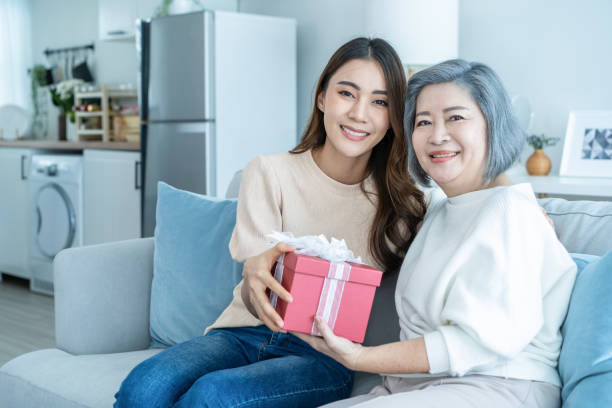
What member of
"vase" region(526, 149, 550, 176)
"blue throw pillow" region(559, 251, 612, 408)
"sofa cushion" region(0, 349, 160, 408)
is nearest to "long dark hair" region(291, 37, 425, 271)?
"blue throw pillow" region(559, 251, 612, 408)

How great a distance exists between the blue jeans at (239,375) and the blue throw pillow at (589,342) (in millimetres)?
517

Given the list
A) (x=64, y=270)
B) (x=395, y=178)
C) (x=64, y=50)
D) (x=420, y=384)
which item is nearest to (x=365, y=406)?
(x=420, y=384)

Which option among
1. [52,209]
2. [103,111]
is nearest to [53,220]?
[52,209]

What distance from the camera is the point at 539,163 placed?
A: 9.95 ft

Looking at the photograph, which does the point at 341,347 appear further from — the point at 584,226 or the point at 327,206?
the point at 584,226

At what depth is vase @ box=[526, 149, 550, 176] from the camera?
303 centimetres

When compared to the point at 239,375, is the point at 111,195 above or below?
above

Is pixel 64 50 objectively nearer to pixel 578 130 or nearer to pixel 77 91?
pixel 77 91

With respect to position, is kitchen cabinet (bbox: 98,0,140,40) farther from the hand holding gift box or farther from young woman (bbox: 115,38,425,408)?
the hand holding gift box

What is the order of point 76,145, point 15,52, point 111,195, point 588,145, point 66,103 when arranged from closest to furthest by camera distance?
point 588,145
point 111,195
point 76,145
point 66,103
point 15,52

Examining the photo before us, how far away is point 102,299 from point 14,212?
3.19 meters

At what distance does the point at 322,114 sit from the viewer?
68.5 inches

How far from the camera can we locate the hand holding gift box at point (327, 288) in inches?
48.1

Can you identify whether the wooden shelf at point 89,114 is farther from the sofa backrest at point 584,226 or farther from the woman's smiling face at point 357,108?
the sofa backrest at point 584,226
